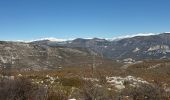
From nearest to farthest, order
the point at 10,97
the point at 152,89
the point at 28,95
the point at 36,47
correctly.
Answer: the point at 10,97
the point at 28,95
the point at 152,89
the point at 36,47

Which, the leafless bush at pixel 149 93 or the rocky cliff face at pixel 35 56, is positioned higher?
the leafless bush at pixel 149 93

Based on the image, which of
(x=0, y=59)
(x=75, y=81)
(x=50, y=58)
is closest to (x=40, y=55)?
(x=50, y=58)

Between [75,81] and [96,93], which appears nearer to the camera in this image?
[96,93]

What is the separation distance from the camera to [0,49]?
6319 inches

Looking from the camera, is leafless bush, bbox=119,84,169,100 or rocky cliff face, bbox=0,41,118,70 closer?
leafless bush, bbox=119,84,169,100

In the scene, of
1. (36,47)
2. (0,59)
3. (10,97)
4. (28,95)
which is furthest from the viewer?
(36,47)

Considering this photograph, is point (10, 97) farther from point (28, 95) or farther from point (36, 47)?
point (36, 47)

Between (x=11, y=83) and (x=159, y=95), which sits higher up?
(x=11, y=83)

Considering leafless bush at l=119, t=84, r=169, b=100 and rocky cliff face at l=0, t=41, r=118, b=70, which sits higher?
leafless bush at l=119, t=84, r=169, b=100

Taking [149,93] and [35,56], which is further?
[35,56]

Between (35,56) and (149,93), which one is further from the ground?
(149,93)

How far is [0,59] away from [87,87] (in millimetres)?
128745

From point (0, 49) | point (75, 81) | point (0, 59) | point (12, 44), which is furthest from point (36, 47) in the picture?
point (75, 81)

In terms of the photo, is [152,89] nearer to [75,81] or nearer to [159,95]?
[159,95]
